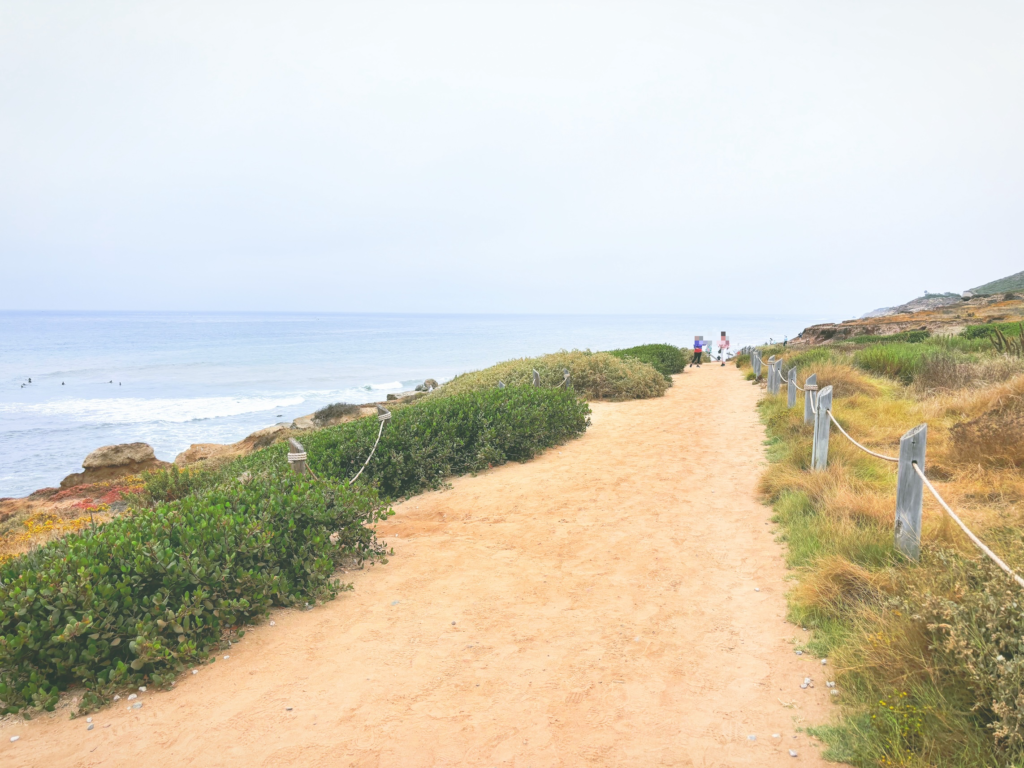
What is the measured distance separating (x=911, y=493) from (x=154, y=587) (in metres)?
5.30

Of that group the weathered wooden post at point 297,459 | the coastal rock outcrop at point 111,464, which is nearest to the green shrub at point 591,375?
the coastal rock outcrop at point 111,464

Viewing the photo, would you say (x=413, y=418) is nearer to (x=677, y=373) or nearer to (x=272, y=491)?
(x=272, y=491)

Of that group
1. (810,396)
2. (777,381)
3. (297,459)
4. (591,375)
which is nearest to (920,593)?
(297,459)

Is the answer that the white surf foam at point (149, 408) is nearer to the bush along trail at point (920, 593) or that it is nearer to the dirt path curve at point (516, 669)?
the dirt path curve at point (516, 669)

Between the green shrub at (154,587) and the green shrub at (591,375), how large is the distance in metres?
10.2

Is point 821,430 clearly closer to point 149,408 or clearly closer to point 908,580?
point 908,580

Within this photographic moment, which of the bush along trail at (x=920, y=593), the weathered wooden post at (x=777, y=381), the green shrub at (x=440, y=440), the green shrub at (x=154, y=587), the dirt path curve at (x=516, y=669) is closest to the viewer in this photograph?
the bush along trail at (x=920, y=593)

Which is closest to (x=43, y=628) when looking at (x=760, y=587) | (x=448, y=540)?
(x=448, y=540)

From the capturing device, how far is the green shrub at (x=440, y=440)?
7672 millimetres

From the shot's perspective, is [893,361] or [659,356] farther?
[659,356]

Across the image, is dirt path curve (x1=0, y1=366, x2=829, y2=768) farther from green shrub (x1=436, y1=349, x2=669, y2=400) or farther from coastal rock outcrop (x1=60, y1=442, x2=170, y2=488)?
coastal rock outcrop (x1=60, y1=442, x2=170, y2=488)

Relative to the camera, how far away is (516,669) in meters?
3.71

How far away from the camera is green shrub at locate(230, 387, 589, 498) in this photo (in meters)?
7.67

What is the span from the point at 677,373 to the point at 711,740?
2147 cm
